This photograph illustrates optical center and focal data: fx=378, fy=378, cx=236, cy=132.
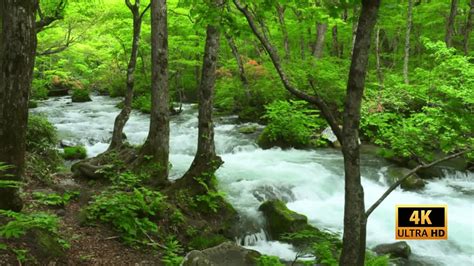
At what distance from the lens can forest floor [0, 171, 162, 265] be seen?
4455 millimetres

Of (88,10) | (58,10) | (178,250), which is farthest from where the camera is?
(88,10)

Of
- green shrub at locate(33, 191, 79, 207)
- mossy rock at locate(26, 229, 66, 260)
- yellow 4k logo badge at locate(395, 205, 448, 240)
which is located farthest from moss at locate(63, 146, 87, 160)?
yellow 4k logo badge at locate(395, 205, 448, 240)

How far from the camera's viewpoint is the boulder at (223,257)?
5.28 m

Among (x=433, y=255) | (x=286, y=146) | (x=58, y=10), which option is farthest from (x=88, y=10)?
(x=433, y=255)

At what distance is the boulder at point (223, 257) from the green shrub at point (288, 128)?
33.3ft

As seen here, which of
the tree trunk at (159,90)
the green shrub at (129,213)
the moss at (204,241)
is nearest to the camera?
the green shrub at (129,213)

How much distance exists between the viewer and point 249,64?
2175 cm

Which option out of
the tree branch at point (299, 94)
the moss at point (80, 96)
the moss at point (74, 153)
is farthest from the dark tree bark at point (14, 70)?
the moss at point (80, 96)

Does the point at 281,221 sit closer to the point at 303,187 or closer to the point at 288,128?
the point at 303,187

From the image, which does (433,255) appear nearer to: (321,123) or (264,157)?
(264,157)

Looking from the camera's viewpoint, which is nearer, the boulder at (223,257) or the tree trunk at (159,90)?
the boulder at (223,257)

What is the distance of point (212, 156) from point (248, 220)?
175 cm

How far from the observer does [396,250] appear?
776 cm

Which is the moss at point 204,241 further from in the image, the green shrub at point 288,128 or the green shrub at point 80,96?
the green shrub at point 80,96
